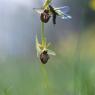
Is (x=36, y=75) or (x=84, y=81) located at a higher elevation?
(x=84, y=81)

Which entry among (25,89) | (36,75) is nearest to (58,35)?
(36,75)

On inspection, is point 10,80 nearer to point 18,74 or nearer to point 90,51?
point 18,74

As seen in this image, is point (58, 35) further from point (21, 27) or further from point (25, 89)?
point (25, 89)

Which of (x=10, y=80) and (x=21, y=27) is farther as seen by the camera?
(x=21, y=27)

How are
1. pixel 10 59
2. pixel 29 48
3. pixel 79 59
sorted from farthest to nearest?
pixel 29 48 → pixel 10 59 → pixel 79 59

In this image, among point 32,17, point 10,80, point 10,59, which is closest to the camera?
point 10,80

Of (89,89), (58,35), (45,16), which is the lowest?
(58,35)
